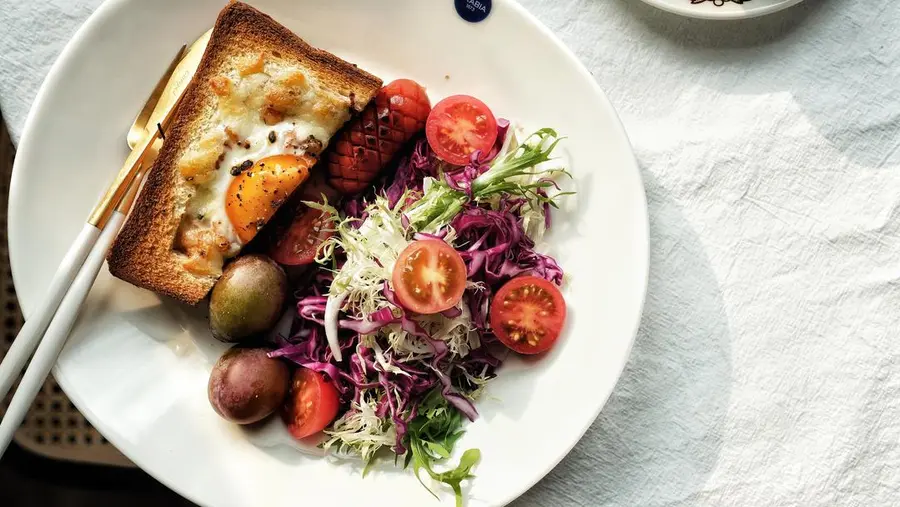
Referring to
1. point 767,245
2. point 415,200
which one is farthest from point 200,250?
point 767,245

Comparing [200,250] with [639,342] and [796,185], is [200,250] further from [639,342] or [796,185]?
[796,185]

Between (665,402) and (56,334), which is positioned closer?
(56,334)

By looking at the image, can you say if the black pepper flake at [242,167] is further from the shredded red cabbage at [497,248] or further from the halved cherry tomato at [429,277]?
the shredded red cabbage at [497,248]

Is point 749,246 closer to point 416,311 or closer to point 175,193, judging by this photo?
point 416,311

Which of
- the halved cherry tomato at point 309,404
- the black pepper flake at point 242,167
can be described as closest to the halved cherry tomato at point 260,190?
the black pepper flake at point 242,167

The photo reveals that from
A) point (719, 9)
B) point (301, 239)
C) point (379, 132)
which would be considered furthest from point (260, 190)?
point (719, 9)

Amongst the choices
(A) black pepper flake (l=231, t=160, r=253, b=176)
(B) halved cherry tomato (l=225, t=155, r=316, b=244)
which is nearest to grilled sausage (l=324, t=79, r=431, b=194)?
(B) halved cherry tomato (l=225, t=155, r=316, b=244)
